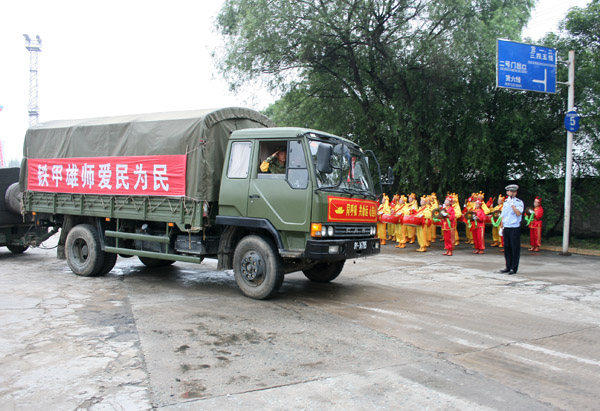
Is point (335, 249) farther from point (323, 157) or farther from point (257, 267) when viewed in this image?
point (323, 157)

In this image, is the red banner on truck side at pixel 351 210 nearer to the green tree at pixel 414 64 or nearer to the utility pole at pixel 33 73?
the green tree at pixel 414 64

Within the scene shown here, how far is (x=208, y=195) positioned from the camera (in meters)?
7.99

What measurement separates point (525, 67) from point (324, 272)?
8.58 metres

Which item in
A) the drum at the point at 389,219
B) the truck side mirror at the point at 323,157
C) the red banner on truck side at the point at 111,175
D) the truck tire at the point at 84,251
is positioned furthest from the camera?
the drum at the point at 389,219

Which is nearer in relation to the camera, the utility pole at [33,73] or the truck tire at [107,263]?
the truck tire at [107,263]

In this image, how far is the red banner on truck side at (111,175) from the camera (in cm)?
835

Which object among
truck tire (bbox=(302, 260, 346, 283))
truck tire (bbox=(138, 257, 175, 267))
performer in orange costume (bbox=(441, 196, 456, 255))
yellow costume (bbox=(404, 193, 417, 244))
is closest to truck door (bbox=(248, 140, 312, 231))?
truck tire (bbox=(302, 260, 346, 283))

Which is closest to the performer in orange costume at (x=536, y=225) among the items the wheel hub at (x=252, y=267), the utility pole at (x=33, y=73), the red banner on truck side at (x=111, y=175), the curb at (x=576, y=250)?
the curb at (x=576, y=250)

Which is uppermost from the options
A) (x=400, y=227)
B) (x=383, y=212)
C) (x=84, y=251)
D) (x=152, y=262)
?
(x=383, y=212)

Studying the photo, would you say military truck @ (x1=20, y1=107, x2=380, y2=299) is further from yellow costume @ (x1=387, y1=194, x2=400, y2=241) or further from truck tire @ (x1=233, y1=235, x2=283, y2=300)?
yellow costume @ (x1=387, y1=194, x2=400, y2=241)

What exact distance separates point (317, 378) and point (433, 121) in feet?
46.1

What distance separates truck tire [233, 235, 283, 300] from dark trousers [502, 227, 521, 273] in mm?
5709

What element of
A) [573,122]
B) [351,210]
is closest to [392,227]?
[573,122]

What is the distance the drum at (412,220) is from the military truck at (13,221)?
1050cm
